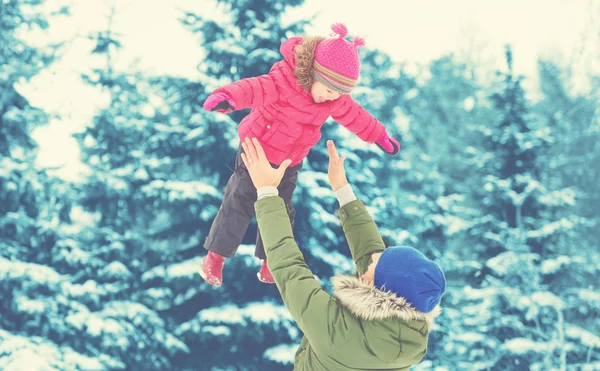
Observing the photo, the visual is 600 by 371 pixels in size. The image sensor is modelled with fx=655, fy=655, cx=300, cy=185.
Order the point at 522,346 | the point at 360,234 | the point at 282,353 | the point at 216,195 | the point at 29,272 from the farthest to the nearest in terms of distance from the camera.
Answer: the point at 522,346, the point at 29,272, the point at 282,353, the point at 216,195, the point at 360,234

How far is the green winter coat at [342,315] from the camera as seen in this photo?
64.2 inches

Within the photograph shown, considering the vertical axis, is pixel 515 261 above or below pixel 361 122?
above

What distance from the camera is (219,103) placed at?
186cm

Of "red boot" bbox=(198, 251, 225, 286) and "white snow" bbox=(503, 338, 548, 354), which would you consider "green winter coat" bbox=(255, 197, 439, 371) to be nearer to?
"red boot" bbox=(198, 251, 225, 286)

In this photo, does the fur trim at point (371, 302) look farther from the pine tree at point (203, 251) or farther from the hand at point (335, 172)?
the pine tree at point (203, 251)

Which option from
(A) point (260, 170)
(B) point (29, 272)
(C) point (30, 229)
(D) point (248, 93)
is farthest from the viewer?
(C) point (30, 229)

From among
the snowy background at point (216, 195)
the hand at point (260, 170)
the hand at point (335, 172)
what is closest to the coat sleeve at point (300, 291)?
the hand at point (260, 170)

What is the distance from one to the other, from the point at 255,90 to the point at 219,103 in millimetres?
201

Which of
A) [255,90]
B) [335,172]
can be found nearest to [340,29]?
[255,90]

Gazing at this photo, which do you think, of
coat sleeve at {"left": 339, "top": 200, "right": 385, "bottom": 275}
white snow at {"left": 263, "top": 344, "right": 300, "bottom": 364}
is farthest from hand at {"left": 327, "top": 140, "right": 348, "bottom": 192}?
white snow at {"left": 263, "top": 344, "right": 300, "bottom": 364}

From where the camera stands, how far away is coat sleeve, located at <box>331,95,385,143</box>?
2.29 meters

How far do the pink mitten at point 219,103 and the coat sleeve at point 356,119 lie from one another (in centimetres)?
49

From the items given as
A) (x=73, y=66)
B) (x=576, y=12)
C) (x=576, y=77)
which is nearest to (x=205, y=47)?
(x=73, y=66)

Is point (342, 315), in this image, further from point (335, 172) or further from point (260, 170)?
point (335, 172)
